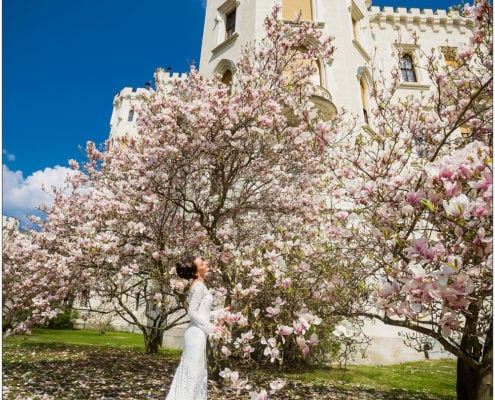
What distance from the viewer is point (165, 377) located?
8141 millimetres

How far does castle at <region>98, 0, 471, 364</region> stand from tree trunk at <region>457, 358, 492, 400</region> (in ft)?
21.1

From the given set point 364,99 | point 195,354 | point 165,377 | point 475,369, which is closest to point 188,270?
point 195,354

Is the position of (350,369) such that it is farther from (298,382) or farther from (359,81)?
(359,81)

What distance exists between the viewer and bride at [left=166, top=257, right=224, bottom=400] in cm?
438

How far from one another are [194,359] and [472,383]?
4722mm

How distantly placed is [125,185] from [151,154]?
2.32 meters

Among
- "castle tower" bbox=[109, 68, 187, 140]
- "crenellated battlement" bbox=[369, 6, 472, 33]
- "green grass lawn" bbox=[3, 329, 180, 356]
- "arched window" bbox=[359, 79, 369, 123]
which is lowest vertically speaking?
"green grass lawn" bbox=[3, 329, 180, 356]

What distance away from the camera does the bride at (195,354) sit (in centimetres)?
438

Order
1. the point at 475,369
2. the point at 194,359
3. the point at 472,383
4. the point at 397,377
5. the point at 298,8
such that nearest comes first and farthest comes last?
the point at 194,359
the point at 475,369
the point at 472,383
the point at 397,377
the point at 298,8

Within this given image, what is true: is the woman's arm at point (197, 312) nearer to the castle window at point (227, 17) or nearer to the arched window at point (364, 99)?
the arched window at point (364, 99)

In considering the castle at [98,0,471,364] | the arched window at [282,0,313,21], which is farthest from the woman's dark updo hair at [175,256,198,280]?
the arched window at [282,0,313,21]

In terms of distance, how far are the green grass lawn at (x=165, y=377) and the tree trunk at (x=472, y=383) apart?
178cm

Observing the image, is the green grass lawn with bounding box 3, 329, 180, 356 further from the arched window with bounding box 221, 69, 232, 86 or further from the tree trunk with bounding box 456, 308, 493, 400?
the arched window with bounding box 221, 69, 232, 86

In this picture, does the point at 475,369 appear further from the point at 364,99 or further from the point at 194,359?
the point at 364,99
